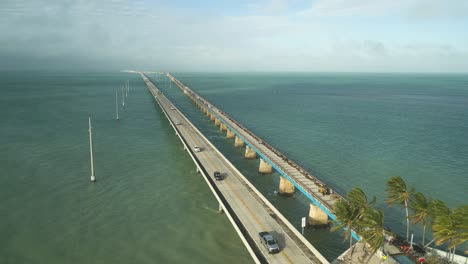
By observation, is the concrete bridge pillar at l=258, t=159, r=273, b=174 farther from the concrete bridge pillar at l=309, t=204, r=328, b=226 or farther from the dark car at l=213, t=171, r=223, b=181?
the concrete bridge pillar at l=309, t=204, r=328, b=226

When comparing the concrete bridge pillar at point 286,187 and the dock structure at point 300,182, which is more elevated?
the dock structure at point 300,182

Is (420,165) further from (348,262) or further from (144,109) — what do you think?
(144,109)

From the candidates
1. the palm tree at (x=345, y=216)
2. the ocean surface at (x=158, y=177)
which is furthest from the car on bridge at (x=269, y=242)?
the palm tree at (x=345, y=216)

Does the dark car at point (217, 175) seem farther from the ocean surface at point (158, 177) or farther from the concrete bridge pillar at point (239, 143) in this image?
the concrete bridge pillar at point (239, 143)

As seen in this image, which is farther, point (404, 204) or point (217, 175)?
point (217, 175)

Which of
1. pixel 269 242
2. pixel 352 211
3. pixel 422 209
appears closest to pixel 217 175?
pixel 269 242

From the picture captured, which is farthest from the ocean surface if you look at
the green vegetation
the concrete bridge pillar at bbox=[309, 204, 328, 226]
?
the green vegetation

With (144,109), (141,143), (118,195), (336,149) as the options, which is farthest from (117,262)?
(144,109)

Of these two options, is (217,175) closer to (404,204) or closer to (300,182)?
(300,182)
